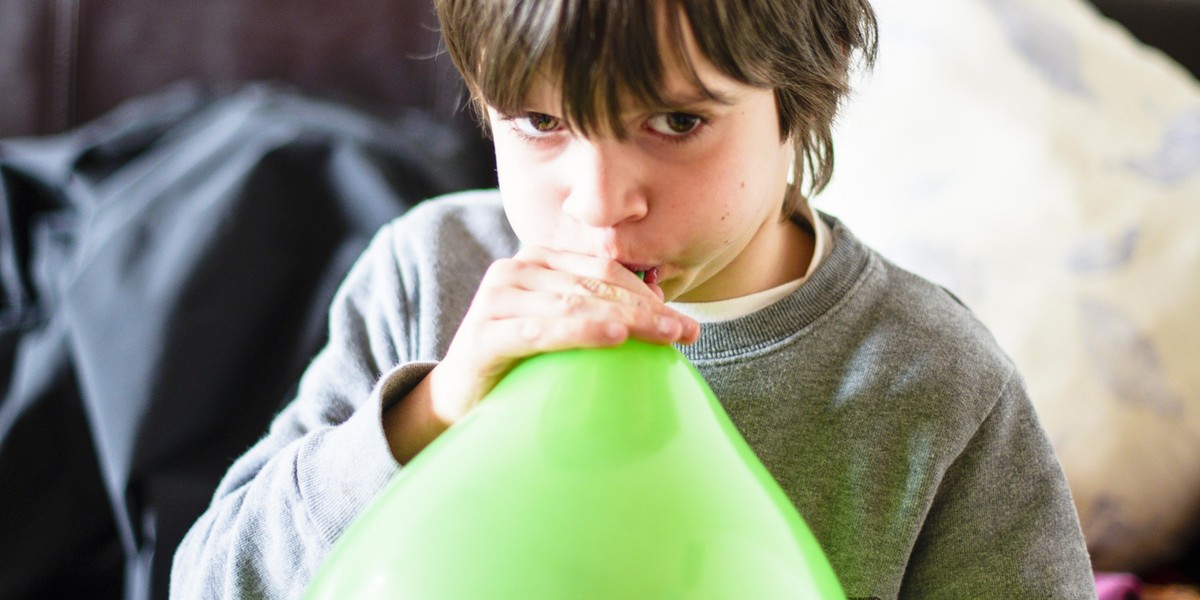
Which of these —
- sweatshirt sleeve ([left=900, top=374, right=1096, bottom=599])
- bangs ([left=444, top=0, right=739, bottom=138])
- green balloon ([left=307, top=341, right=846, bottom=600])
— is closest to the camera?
green balloon ([left=307, top=341, right=846, bottom=600])

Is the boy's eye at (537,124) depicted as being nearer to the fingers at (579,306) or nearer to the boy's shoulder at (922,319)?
the fingers at (579,306)

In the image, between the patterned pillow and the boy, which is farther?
the patterned pillow

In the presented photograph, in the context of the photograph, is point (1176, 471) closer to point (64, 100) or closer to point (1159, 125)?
point (1159, 125)

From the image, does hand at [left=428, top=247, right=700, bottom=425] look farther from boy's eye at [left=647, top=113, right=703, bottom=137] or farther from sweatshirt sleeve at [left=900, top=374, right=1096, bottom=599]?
sweatshirt sleeve at [left=900, top=374, right=1096, bottom=599]

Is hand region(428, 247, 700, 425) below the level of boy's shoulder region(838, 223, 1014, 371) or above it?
above

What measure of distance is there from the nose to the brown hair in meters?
0.01

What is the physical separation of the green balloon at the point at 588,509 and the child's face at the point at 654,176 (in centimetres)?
10

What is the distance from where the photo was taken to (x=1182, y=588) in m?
1.02

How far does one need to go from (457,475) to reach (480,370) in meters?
0.09

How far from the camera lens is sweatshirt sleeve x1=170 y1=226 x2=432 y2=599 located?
0.57 meters

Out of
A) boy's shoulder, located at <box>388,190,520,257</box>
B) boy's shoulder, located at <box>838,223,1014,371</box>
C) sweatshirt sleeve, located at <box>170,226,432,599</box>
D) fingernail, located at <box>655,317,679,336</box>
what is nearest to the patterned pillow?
boy's shoulder, located at <box>838,223,1014,371</box>

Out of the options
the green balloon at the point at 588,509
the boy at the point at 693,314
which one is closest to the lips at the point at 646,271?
the boy at the point at 693,314

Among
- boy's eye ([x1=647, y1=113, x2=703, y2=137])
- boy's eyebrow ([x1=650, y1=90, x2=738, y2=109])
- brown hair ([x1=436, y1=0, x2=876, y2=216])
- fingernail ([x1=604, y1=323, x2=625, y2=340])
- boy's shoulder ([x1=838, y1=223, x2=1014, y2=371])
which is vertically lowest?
boy's shoulder ([x1=838, y1=223, x2=1014, y2=371])

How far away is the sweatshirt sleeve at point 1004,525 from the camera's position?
64 centimetres
